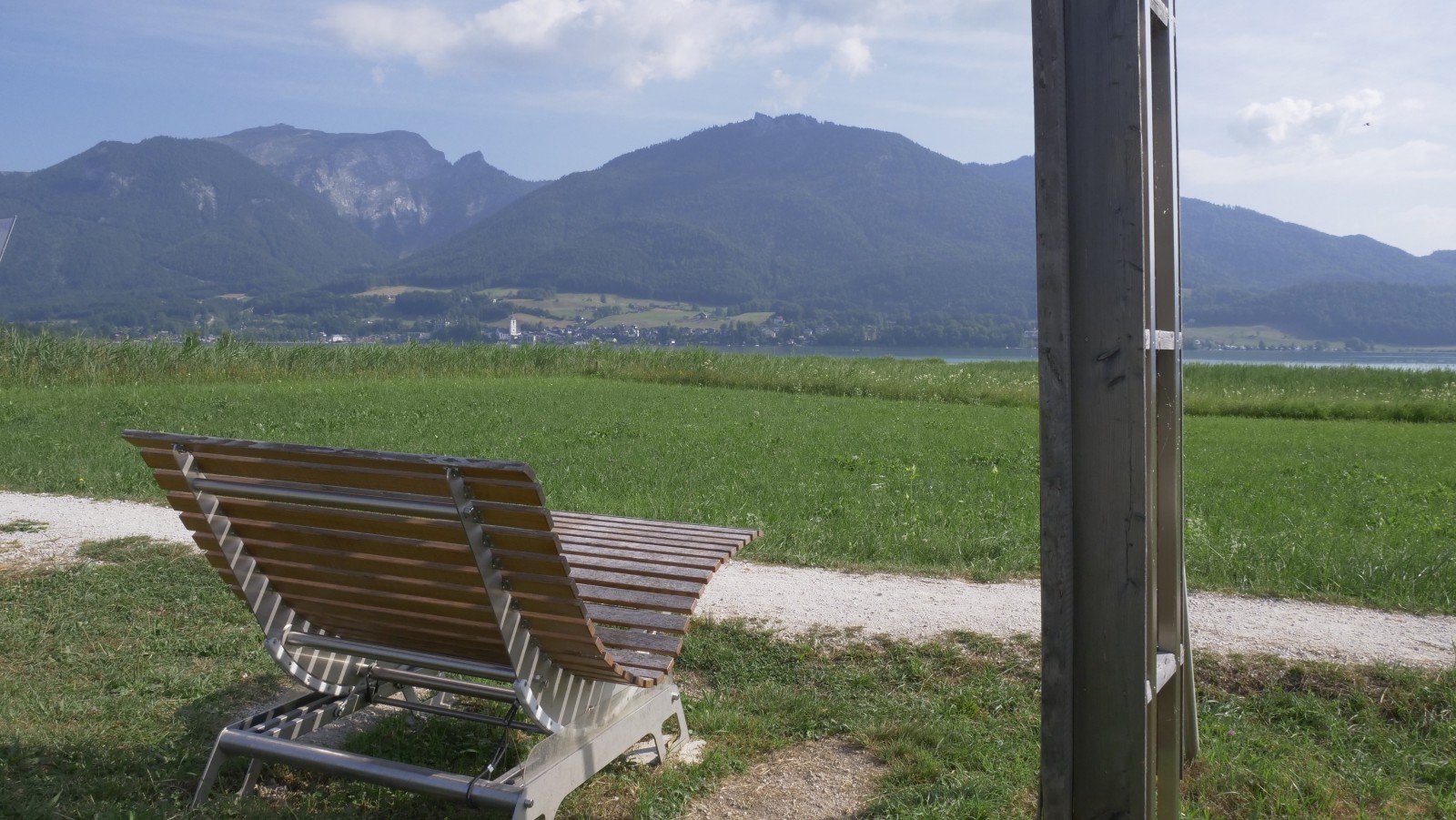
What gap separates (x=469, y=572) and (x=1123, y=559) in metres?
1.73

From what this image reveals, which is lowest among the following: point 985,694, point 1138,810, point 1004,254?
point 985,694

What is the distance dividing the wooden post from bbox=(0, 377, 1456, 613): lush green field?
403 centimetres

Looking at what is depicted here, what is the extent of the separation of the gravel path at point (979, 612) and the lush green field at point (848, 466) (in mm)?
350

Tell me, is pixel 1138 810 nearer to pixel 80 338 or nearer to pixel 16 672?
pixel 16 672

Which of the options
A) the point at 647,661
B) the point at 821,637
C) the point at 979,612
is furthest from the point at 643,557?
the point at 979,612

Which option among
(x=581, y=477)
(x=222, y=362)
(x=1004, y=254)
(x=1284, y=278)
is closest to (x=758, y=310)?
(x=1004, y=254)

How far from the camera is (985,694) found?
4.62 meters

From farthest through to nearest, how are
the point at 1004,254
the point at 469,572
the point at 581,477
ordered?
the point at 1004,254 < the point at 581,477 < the point at 469,572

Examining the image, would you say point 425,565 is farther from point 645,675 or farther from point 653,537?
point 653,537

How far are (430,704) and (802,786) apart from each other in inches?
54.8

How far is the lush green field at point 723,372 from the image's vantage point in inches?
927

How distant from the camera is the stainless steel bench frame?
Answer: 3014 millimetres

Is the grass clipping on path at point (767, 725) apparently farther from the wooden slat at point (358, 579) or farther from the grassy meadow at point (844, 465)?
the grassy meadow at point (844, 465)

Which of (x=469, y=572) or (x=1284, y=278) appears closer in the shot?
(x=469, y=572)
